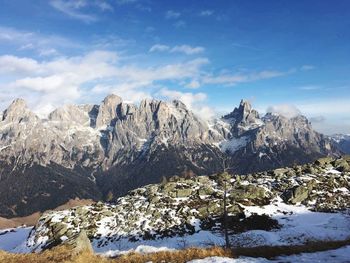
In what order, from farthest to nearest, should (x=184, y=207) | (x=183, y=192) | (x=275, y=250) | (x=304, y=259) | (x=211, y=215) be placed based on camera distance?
(x=183, y=192) → (x=184, y=207) → (x=211, y=215) → (x=275, y=250) → (x=304, y=259)

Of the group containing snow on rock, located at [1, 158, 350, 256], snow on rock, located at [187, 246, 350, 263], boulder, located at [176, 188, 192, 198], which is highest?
snow on rock, located at [187, 246, 350, 263]

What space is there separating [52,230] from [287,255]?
6877 centimetres

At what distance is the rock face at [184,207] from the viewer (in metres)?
72.9

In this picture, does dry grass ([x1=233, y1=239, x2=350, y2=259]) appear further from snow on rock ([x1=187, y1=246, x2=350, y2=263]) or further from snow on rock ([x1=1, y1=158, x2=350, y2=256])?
snow on rock ([x1=1, y1=158, x2=350, y2=256])

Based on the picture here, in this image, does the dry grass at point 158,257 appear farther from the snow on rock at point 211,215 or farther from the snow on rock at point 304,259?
the snow on rock at point 211,215

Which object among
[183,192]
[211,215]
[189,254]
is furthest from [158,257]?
[183,192]

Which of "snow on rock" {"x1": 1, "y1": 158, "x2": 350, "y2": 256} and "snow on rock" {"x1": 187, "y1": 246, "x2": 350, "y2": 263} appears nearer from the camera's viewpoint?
"snow on rock" {"x1": 187, "y1": 246, "x2": 350, "y2": 263}

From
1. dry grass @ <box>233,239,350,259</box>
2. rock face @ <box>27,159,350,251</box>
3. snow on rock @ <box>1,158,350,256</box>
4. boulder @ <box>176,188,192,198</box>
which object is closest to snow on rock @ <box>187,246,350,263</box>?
dry grass @ <box>233,239,350,259</box>

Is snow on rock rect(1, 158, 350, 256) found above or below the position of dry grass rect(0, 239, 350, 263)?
below

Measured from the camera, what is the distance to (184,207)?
3152 inches

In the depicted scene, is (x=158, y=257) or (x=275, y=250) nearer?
(x=158, y=257)

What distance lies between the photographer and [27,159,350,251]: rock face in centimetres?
7294

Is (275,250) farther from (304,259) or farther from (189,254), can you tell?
(189,254)

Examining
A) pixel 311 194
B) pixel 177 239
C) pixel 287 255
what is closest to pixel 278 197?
pixel 311 194
